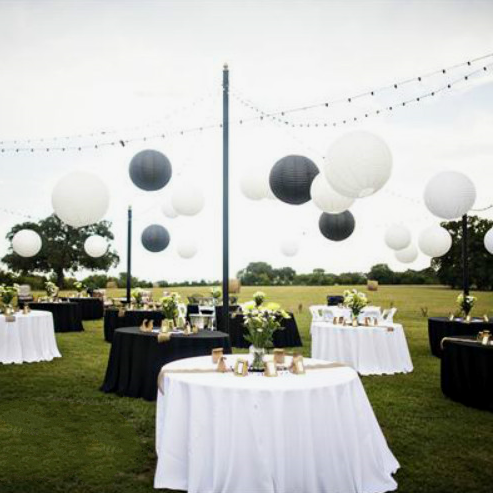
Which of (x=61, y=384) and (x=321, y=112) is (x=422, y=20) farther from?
(x=61, y=384)

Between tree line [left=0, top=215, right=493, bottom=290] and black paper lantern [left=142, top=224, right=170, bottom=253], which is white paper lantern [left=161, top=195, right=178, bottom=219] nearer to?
black paper lantern [left=142, top=224, right=170, bottom=253]

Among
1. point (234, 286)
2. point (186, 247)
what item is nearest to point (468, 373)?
point (186, 247)

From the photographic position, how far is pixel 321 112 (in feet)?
27.8

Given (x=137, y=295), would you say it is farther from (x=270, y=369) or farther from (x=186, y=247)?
(x=270, y=369)

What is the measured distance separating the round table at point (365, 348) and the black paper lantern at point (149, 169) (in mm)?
3384

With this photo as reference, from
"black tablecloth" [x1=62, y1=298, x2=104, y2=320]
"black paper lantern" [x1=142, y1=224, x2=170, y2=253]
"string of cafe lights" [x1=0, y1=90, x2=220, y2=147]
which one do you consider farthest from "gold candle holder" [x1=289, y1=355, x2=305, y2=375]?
"black tablecloth" [x1=62, y1=298, x2=104, y2=320]

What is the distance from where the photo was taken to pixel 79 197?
24.7ft

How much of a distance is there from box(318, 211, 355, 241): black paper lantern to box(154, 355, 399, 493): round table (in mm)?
5725

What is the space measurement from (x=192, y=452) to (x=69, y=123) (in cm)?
964

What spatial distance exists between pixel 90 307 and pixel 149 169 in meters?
12.3

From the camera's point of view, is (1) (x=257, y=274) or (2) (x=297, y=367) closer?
(2) (x=297, y=367)

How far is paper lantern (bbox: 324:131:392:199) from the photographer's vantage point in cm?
562

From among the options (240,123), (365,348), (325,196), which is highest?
(240,123)

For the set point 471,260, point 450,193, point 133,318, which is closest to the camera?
point 450,193
